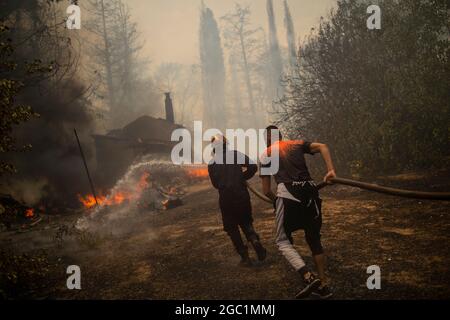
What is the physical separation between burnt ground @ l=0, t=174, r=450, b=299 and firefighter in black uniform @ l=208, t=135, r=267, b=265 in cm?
37

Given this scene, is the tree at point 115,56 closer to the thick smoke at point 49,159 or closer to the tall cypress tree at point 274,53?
the thick smoke at point 49,159

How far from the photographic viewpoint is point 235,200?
17.4ft

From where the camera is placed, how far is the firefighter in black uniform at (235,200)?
5.31m

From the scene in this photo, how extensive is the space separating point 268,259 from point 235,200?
1.20m

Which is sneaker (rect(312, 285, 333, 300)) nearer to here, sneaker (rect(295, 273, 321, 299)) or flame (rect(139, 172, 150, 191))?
sneaker (rect(295, 273, 321, 299))

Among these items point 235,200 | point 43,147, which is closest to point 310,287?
point 235,200

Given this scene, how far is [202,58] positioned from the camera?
203 feet

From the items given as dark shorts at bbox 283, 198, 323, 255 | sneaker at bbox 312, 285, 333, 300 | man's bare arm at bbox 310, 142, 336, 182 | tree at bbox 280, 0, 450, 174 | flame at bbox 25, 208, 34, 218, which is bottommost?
flame at bbox 25, 208, 34, 218

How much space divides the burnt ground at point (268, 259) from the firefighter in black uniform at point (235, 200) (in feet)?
1.20

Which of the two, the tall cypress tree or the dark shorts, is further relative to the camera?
the tall cypress tree

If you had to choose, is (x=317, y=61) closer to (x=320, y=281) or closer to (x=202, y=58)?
(x=320, y=281)

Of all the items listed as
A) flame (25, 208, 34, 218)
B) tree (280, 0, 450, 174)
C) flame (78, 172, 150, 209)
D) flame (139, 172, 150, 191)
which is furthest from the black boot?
flame (25, 208, 34, 218)

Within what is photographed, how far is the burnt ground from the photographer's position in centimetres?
432

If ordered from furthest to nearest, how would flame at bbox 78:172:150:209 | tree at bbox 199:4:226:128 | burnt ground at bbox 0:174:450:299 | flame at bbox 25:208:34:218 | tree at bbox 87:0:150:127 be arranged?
tree at bbox 199:4:226:128 < tree at bbox 87:0:150:127 < flame at bbox 78:172:150:209 < flame at bbox 25:208:34:218 < burnt ground at bbox 0:174:450:299
